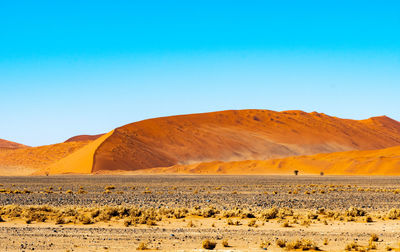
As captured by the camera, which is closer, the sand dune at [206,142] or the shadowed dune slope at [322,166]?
the shadowed dune slope at [322,166]

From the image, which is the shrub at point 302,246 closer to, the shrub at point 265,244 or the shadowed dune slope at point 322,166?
the shrub at point 265,244

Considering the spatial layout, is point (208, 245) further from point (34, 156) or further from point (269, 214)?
point (34, 156)

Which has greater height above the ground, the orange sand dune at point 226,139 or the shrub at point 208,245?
the orange sand dune at point 226,139

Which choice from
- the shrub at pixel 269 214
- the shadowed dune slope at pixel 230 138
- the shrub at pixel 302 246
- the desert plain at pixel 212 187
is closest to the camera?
the shrub at pixel 302 246

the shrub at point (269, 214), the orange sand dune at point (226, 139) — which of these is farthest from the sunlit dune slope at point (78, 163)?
the shrub at point (269, 214)

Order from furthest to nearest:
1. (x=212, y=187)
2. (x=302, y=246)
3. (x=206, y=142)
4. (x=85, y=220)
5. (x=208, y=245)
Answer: (x=206, y=142) < (x=212, y=187) < (x=85, y=220) < (x=208, y=245) < (x=302, y=246)

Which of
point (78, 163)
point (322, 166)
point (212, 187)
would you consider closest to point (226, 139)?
point (78, 163)

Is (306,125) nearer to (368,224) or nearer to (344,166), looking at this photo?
(344,166)

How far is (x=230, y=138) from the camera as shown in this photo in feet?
504

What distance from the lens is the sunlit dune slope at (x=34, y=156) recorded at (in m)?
148

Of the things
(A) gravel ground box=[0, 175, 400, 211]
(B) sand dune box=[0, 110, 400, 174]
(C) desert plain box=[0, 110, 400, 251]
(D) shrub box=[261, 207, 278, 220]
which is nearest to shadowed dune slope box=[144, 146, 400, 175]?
(C) desert plain box=[0, 110, 400, 251]

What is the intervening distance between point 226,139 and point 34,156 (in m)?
58.7

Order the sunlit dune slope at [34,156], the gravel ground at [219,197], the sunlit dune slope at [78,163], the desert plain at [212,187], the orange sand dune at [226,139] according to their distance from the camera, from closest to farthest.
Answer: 1. the desert plain at [212,187]
2. the gravel ground at [219,197]
3. the sunlit dune slope at [78,163]
4. the orange sand dune at [226,139]
5. the sunlit dune slope at [34,156]

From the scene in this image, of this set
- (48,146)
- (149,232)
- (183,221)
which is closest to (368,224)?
(183,221)
